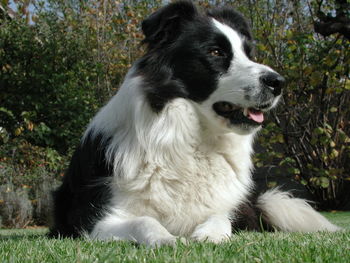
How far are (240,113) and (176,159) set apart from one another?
1.88 feet

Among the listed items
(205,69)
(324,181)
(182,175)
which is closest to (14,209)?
(324,181)

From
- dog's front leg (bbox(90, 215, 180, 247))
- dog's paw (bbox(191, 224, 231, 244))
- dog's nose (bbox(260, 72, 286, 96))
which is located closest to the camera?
dog's front leg (bbox(90, 215, 180, 247))

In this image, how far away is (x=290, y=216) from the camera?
403 centimetres

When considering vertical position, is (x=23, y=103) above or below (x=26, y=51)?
below

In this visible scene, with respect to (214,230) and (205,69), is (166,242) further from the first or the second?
(205,69)

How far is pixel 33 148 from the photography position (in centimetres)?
930

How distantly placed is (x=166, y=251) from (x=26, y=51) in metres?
8.58

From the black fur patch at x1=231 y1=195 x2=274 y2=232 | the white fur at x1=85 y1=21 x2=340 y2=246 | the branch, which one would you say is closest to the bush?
the white fur at x1=85 y1=21 x2=340 y2=246

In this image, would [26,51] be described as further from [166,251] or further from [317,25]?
[166,251]

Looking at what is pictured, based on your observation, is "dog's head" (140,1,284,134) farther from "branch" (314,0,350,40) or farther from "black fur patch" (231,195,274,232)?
"branch" (314,0,350,40)

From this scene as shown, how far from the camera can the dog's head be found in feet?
10.8

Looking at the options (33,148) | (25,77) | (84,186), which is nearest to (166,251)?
(84,186)

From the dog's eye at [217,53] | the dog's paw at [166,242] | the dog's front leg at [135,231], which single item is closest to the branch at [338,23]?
the dog's eye at [217,53]

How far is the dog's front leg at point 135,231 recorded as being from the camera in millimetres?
2416
